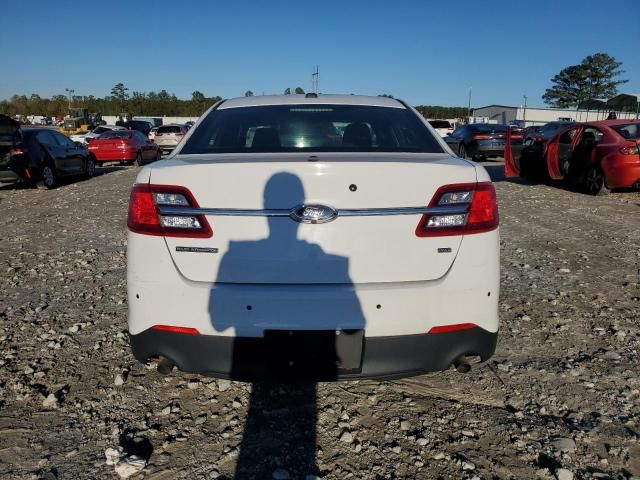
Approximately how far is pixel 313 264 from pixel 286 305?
206 millimetres

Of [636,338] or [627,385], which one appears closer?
[627,385]

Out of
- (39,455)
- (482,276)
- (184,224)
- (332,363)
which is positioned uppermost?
(184,224)

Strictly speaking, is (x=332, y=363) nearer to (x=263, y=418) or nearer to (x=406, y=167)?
(x=263, y=418)

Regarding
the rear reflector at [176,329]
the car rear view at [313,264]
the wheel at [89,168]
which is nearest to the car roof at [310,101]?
the car rear view at [313,264]

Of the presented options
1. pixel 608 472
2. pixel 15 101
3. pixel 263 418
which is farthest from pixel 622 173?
pixel 15 101

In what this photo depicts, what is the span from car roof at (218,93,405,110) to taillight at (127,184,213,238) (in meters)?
1.32

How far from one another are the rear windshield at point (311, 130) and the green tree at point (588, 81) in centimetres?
7416

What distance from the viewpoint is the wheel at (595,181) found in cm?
962

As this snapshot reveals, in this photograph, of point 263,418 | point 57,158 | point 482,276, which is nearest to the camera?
point 482,276

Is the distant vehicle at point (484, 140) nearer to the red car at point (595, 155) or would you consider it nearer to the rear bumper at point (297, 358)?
the red car at point (595, 155)

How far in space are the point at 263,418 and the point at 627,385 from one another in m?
2.11

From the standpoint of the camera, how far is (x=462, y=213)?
2.12 meters

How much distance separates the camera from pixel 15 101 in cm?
8369

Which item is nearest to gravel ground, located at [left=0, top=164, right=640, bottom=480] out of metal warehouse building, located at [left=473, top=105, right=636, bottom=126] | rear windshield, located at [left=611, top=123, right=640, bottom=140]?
rear windshield, located at [left=611, top=123, right=640, bottom=140]
